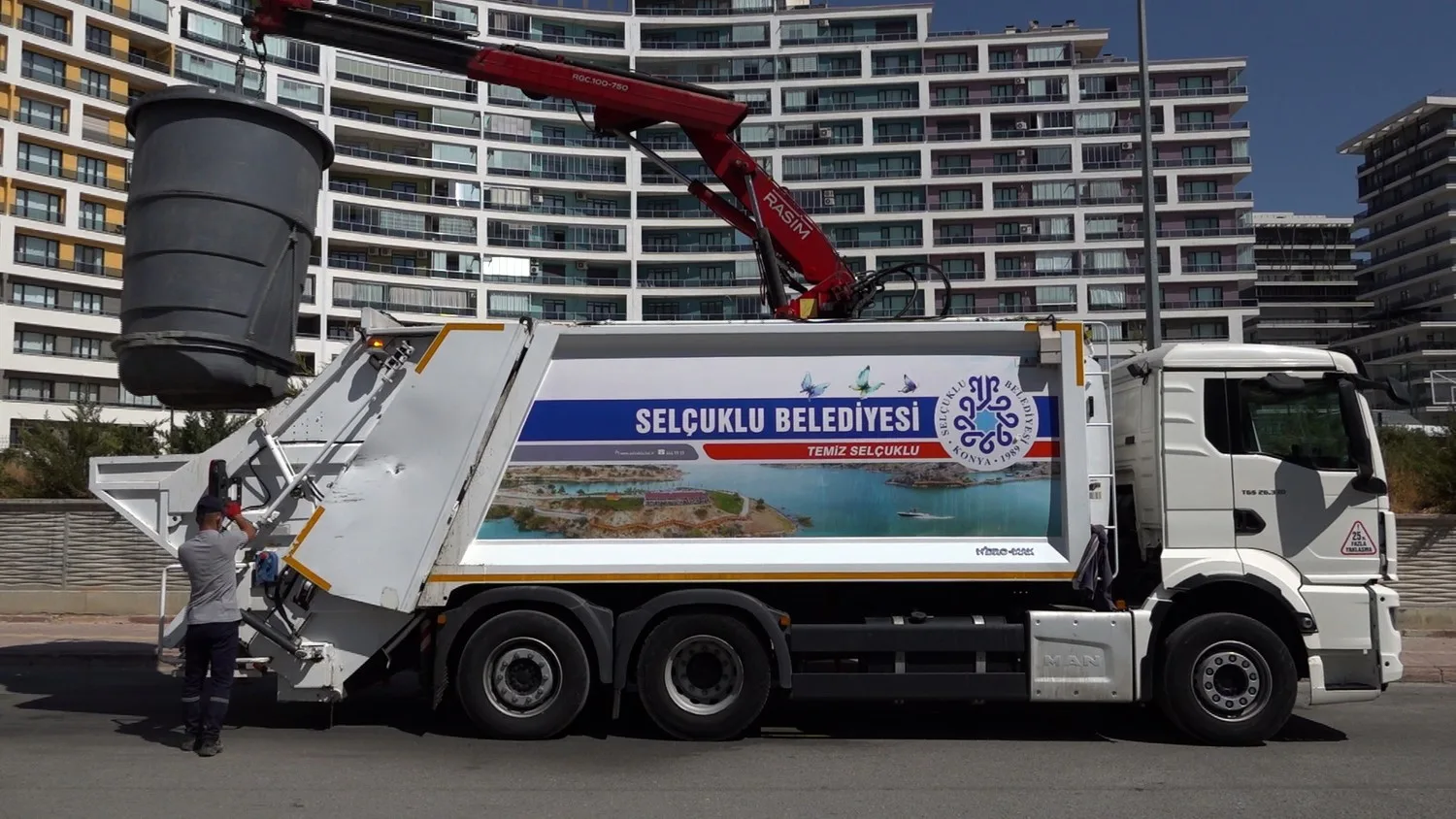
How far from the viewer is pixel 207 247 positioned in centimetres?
779

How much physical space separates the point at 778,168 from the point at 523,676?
6703cm

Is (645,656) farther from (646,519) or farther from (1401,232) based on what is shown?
(1401,232)

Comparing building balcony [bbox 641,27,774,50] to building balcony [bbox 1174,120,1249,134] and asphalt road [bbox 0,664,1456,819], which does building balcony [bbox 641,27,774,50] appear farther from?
asphalt road [bbox 0,664,1456,819]

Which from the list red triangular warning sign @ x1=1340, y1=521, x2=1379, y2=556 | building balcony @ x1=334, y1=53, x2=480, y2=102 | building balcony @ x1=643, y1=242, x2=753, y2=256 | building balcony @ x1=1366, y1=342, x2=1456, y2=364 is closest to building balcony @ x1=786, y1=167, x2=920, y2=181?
building balcony @ x1=643, y1=242, x2=753, y2=256

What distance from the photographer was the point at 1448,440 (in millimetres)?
14531

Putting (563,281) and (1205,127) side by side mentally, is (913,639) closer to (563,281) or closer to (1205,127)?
(563,281)

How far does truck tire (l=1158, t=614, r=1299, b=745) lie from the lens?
7.58 m

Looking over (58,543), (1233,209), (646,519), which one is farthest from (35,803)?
(1233,209)

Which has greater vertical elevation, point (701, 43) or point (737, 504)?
point (701, 43)

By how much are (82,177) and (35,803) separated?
62.2 metres

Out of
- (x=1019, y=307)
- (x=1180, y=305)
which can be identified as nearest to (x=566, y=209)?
(x=1019, y=307)

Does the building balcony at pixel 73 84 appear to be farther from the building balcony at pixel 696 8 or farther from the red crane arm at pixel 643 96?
the red crane arm at pixel 643 96

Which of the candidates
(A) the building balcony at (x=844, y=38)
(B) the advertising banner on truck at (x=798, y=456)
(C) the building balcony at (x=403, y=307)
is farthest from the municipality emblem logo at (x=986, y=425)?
(A) the building balcony at (x=844, y=38)

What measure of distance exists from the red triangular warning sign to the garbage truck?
0.07 ft
